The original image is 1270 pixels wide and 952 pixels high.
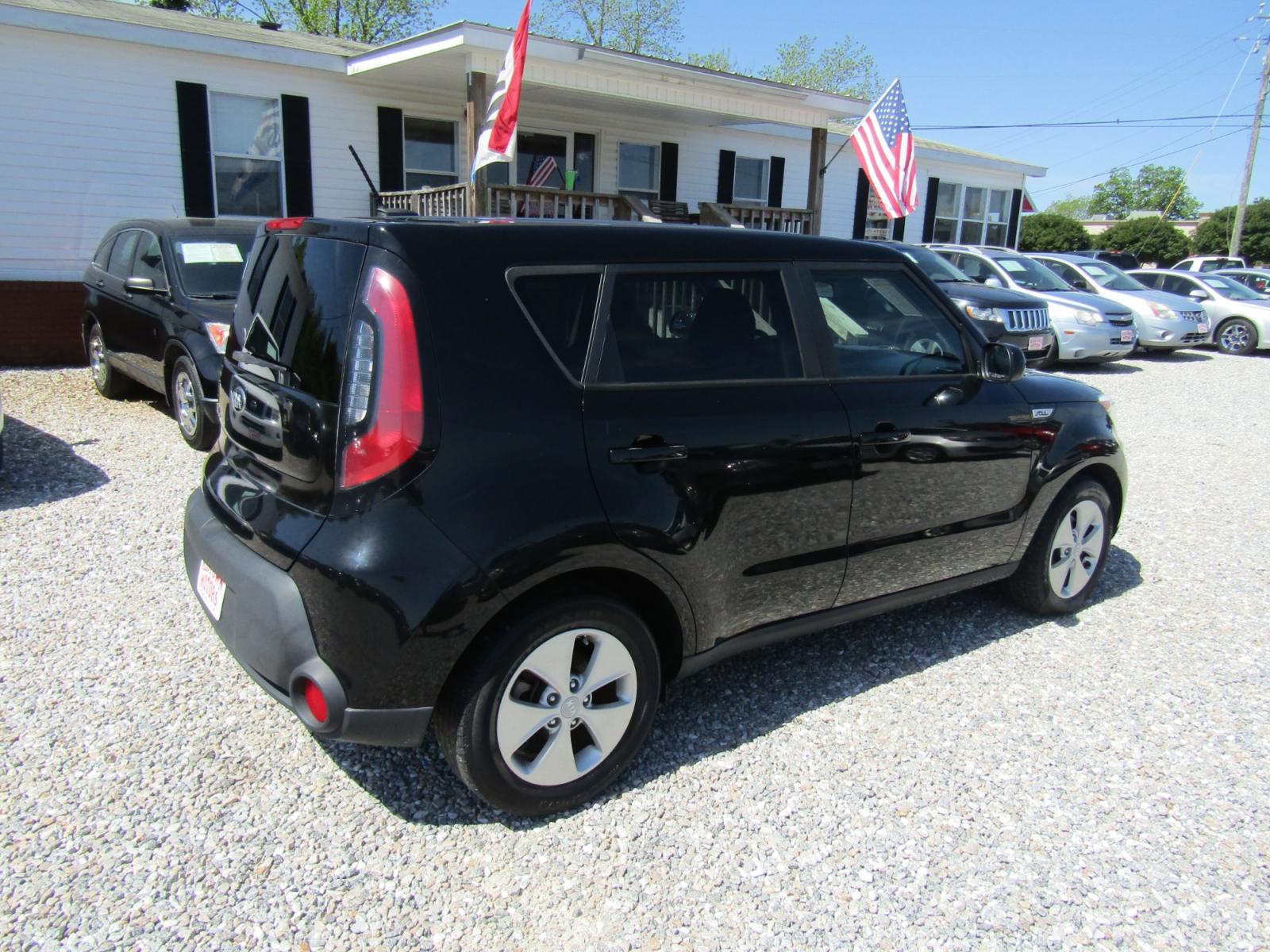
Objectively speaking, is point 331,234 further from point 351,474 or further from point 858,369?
point 858,369

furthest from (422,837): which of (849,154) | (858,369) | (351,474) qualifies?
(849,154)

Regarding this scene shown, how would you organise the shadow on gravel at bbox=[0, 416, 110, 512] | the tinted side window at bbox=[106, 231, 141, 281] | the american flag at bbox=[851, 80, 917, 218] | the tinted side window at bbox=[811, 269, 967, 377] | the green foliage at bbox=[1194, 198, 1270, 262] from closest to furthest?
the tinted side window at bbox=[811, 269, 967, 377] → the shadow on gravel at bbox=[0, 416, 110, 512] → the tinted side window at bbox=[106, 231, 141, 281] → the american flag at bbox=[851, 80, 917, 218] → the green foliage at bbox=[1194, 198, 1270, 262]

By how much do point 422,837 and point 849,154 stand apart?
741 inches

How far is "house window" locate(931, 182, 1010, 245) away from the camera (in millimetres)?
21656

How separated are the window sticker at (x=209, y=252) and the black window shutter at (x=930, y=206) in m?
17.7

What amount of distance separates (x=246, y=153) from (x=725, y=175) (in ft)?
27.4

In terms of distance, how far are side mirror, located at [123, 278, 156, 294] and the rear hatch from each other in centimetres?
491

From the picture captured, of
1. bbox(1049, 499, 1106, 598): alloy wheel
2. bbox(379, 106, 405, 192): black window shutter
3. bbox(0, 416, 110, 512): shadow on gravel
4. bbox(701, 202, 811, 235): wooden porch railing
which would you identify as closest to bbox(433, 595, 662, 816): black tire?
bbox(1049, 499, 1106, 598): alloy wheel

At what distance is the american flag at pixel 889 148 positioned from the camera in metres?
13.4

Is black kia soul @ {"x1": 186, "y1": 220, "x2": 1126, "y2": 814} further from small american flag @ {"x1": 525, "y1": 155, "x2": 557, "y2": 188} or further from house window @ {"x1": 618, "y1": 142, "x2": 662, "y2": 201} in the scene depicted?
house window @ {"x1": 618, "y1": 142, "x2": 662, "y2": 201}

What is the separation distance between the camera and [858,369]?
133 inches

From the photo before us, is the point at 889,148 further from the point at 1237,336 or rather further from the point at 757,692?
the point at 757,692

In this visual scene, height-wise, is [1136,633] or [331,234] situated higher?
[331,234]

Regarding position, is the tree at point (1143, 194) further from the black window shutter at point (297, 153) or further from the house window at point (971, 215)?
the black window shutter at point (297, 153)
